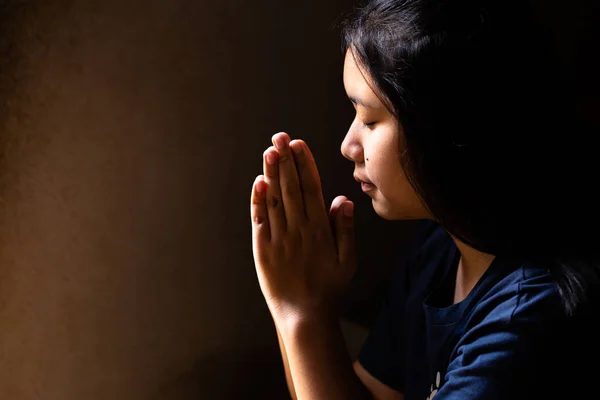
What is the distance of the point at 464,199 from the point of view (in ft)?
2.25

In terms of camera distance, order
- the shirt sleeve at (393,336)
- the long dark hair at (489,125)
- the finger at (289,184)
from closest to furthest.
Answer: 1. the long dark hair at (489,125)
2. the finger at (289,184)
3. the shirt sleeve at (393,336)

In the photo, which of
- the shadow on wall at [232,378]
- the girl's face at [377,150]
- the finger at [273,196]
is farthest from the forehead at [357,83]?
the shadow on wall at [232,378]

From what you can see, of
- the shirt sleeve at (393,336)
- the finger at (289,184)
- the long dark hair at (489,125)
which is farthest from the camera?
the shirt sleeve at (393,336)

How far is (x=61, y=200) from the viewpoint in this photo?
0.74 meters

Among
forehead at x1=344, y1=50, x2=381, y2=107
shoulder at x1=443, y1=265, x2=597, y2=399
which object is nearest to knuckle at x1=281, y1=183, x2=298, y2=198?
forehead at x1=344, y1=50, x2=381, y2=107

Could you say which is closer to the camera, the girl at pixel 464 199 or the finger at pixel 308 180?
the girl at pixel 464 199

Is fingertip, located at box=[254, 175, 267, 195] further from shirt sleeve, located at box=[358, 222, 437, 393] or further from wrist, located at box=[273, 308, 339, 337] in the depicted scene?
shirt sleeve, located at box=[358, 222, 437, 393]

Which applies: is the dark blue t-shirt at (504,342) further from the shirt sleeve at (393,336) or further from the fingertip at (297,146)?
the fingertip at (297,146)

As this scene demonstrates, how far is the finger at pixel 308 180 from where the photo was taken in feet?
2.46

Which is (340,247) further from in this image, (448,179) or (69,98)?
(69,98)

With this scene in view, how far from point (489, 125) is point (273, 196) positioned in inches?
10.3

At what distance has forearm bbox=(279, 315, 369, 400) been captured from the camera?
2.48ft

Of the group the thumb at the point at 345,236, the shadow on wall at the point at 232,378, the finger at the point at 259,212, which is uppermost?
the finger at the point at 259,212

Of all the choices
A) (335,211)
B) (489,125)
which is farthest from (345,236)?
(489,125)
